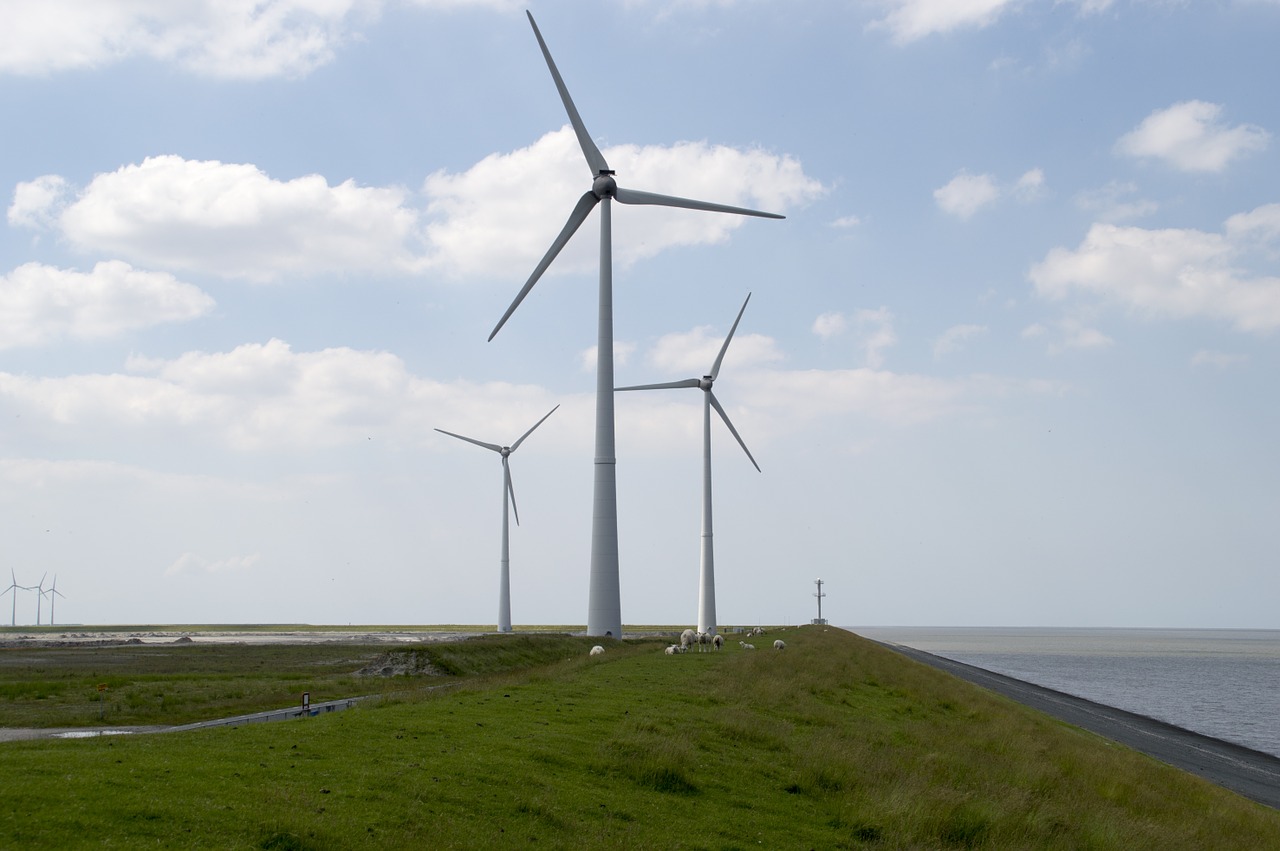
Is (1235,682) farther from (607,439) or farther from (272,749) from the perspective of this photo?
(272,749)

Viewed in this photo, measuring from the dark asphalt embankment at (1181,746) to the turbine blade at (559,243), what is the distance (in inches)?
1592

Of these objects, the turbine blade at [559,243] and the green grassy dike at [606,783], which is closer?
the green grassy dike at [606,783]

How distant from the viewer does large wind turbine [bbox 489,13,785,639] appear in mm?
65688

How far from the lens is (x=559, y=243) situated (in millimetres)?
68438

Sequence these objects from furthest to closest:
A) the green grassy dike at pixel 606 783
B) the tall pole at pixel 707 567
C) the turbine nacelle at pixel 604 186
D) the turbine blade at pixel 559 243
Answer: the tall pole at pixel 707 567
the turbine nacelle at pixel 604 186
the turbine blade at pixel 559 243
the green grassy dike at pixel 606 783

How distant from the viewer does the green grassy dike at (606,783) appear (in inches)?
549

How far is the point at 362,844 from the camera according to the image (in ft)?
45.1

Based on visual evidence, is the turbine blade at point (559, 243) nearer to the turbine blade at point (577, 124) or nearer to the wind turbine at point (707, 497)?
the turbine blade at point (577, 124)

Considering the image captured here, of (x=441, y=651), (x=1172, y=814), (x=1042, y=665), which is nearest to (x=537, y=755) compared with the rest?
(x=1172, y=814)

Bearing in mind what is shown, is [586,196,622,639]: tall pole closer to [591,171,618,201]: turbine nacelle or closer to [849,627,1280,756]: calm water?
[591,171,618,201]: turbine nacelle

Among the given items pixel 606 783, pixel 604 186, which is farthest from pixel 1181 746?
pixel 604 186

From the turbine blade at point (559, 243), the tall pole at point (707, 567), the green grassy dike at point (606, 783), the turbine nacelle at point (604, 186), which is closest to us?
the green grassy dike at point (606, 783)

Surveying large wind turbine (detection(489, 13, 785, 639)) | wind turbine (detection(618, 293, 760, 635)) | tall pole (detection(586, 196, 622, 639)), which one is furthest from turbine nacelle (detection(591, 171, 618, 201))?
wind turbine (detection(618, 293, 760, 635))

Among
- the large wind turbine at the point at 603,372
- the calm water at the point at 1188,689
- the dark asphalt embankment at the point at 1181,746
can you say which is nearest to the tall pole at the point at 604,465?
the large wind turbine at the point at 603,372
